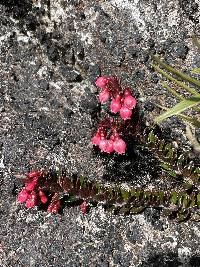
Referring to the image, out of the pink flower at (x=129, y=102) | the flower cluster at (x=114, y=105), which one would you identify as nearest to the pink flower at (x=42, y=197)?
the flower cluster at (x=114, y=105)

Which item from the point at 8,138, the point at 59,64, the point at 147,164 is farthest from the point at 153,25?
the point at 8,138

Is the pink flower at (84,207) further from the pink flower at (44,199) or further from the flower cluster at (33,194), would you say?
the pink flower at (44,199)

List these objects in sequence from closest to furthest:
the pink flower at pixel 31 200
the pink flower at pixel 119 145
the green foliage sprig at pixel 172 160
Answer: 1. the pink flower at pixel 119 145
2. the pink flower at pixel 31 200
3. the green foliage sprig at pixel 172 160

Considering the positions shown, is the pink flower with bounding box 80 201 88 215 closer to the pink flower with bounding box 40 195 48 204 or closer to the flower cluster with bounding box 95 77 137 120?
the pink flower with bounding box 40 195 48 204

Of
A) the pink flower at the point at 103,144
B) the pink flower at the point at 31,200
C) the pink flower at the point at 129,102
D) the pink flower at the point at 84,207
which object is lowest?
the pink flower at the point at 31,200

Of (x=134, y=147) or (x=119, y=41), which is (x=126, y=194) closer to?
(x=134, y=147)

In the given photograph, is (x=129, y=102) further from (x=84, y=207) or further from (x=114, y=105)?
(x=84, y=207)
